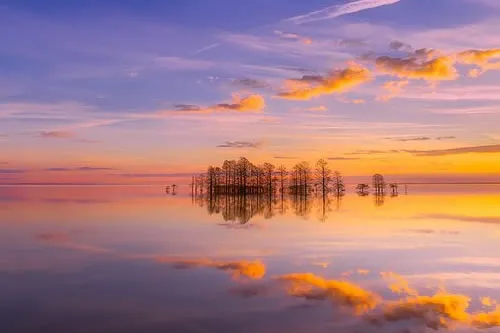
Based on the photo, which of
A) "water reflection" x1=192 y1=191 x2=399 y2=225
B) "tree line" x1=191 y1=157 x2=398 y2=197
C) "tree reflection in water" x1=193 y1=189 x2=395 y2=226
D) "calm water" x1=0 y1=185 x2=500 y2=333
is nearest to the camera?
"calm water" x1=0 y1=185 x2=500 y2=333

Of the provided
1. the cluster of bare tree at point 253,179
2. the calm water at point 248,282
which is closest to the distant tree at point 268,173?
the cluster of bare tree at point 253,179

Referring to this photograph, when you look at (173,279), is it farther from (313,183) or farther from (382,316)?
(313,183)

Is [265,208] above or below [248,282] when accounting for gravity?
below

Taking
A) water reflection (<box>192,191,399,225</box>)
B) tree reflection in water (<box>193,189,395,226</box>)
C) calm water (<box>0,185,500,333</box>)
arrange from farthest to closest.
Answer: water reflection (<box>192,191,399,225</box>) → tree reflection in water (<box>193,189,395,226</box>) → calm water (<box>0,185,500,333</box>)

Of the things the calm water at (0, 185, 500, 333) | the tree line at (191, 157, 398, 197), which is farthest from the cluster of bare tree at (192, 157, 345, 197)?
the calm water at (0, 185, 500, 333)

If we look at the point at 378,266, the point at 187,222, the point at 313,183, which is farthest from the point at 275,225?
the point at 313,183

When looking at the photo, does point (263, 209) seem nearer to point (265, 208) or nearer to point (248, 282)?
point (265, 208)

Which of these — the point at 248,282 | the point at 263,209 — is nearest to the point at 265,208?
the point at 263,209

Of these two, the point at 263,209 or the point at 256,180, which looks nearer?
the point at 263,209

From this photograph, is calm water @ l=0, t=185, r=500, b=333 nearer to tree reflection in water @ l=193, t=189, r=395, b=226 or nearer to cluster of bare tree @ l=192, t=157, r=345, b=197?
tree reflection in water @ l=193, t=189, r=395, b=226

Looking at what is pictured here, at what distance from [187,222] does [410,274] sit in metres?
19.1

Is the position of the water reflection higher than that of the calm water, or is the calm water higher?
the calm water

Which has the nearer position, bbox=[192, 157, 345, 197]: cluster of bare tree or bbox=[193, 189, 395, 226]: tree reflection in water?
bbox=[193, 189, 395, 226]: tree reflection in water

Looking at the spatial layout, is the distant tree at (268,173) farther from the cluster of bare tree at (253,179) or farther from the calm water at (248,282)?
the calm water at (248,282)
